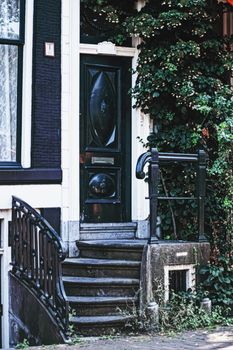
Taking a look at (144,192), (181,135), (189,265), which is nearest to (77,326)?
A: (189,265)

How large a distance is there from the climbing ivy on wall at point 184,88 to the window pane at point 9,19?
0.96 m

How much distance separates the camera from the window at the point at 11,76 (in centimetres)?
835

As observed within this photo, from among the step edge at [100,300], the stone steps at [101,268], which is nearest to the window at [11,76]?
the stone steps at [101,268]

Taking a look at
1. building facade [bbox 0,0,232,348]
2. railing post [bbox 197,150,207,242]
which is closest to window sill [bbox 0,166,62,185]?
building facade [bbox 0,0,232,348]

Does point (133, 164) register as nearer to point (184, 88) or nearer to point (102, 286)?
point (184, 88)

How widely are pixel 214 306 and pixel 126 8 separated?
4004 millimetres

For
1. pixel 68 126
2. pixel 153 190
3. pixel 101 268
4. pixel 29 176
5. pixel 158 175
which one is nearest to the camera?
pixel 153 190

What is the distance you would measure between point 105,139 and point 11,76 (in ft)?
4.95

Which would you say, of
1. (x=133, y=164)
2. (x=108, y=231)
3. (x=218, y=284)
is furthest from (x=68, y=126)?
(x=218, y=284)

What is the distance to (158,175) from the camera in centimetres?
781

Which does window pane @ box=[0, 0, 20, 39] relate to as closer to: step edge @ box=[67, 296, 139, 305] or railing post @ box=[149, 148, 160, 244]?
railing post @ box=[149, 148, 160, 244]

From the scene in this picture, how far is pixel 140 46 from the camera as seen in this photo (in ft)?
30.0

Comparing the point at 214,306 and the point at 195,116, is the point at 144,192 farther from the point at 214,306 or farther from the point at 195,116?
Answer: the point at 214,306

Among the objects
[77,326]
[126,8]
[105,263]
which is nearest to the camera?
[77,326]
